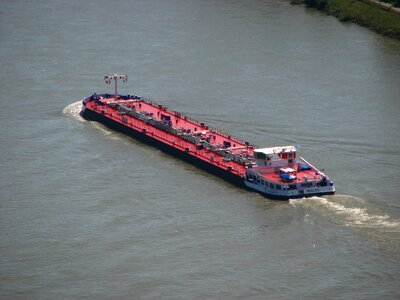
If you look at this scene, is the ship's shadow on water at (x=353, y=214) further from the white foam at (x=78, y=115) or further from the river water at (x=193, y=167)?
the white foam at (x=78, y=115)

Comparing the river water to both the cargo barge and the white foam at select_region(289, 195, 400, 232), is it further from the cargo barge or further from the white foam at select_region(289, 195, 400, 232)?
the cargo barge

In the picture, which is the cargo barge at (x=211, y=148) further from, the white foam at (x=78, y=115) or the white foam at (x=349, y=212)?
the white foam at (x=349, y=212)

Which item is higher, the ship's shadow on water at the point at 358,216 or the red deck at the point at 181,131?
the red deck at the point at 181,131

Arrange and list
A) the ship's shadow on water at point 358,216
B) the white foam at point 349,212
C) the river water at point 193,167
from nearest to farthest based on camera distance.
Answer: the river water at point 193,167, the ship's shadow on water at point 358,216, the white foam at point 349,212

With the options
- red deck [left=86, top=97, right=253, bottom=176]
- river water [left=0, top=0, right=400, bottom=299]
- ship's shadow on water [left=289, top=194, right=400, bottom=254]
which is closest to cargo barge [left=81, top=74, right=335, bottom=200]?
red deck [left=86, top=97, right=253, bottom=176]

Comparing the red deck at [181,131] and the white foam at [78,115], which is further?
the white foam at [78,115]

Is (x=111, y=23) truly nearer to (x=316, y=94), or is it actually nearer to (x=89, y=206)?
(x=316, y=94)

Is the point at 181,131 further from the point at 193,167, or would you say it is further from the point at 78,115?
the point at 78,115

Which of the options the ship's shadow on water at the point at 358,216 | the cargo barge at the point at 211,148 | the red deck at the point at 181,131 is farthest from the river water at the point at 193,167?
the red deck at the point at 181,131

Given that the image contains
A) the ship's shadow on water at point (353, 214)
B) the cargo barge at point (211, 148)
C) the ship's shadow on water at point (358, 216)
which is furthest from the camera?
the cargo barge at point (211, 148)

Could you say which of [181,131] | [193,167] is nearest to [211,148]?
[193,167]
